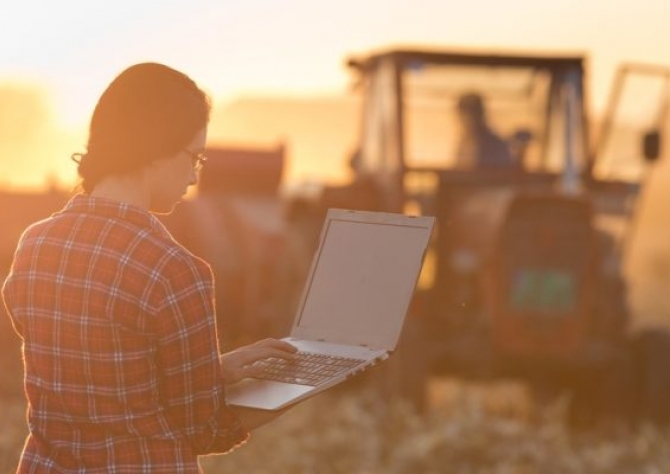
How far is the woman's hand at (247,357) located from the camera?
8.80ft

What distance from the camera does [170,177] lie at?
99.8 inches

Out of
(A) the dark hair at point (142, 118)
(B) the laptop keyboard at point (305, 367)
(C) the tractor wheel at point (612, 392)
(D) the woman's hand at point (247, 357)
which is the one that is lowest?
(C) the tractor wheel at point (612, 392)

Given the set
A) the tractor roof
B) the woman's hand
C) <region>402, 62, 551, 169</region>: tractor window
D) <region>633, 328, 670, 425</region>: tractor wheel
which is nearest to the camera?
the woman's hand

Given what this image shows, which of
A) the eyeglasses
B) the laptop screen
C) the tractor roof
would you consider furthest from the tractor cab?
the eyeglasses

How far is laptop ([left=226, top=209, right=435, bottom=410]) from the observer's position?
2877 mm

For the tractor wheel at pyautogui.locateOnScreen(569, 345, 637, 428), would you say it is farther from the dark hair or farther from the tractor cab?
the dark hair

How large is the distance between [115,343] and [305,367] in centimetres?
53

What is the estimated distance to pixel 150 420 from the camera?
246 cm

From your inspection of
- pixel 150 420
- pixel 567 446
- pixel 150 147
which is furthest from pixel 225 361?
pixel 567 446

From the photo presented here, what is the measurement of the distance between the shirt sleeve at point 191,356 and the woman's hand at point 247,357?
4.3 inches

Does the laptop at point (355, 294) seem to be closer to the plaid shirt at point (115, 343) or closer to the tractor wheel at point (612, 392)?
the plaid shirt at point (115, 343)

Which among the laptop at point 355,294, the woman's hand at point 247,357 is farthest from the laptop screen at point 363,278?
the woman's hand at point 247,357

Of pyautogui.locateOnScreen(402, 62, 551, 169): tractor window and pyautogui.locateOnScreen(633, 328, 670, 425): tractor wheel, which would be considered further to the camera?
pyautogui.locateOnScreen(402, 62, 551, 169): tractor window

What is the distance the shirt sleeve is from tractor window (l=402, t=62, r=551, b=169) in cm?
617
